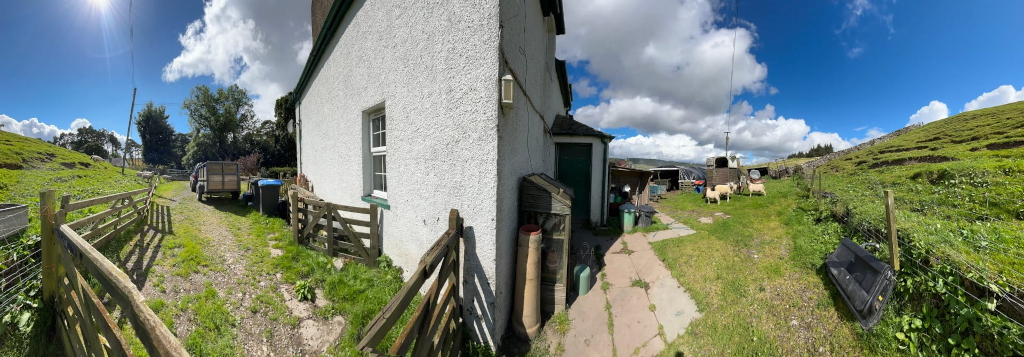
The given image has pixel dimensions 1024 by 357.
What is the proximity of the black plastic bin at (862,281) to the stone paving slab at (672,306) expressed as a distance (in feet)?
5.19

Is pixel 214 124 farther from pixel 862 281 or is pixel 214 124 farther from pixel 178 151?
pixel 862 281

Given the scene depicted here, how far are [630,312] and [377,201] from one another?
4.17 meters

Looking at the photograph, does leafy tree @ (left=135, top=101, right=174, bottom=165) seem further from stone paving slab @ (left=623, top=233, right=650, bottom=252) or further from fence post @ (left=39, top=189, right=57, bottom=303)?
stone paving slab @ (left=623, top=233, right=650, bottom=252)

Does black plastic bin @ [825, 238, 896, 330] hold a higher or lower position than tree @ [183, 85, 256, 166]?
lower

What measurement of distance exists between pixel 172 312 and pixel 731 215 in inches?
487

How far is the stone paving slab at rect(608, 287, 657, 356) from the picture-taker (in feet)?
11.8

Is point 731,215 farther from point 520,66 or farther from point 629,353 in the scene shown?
point 520,66

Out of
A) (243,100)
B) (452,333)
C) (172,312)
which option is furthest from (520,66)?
(243,100)

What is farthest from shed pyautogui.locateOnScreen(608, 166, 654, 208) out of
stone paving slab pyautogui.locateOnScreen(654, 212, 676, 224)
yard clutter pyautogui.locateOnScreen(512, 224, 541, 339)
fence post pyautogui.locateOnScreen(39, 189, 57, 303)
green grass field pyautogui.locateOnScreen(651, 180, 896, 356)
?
fence post pyautogui.locateOnScreen(39, 189, 57, 303)

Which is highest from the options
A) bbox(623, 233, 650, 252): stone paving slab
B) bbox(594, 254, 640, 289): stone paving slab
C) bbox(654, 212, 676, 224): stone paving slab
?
bbox(654, 212, 676, 224): stone paving slab

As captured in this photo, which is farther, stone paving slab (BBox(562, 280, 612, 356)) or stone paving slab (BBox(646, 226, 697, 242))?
stone paving slab (BBox(646, 226, 697, 242))

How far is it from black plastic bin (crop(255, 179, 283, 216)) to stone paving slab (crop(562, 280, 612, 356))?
8175mm

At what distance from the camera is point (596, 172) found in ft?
26.2

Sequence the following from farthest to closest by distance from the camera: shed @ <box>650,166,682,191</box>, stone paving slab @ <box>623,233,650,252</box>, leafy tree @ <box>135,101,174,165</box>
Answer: leafy tree @ <box>135,101,174,165</box> < shed @ <box>650,166,682,191</box> < stone paving slab @ <box>623,233,650,252</box>
